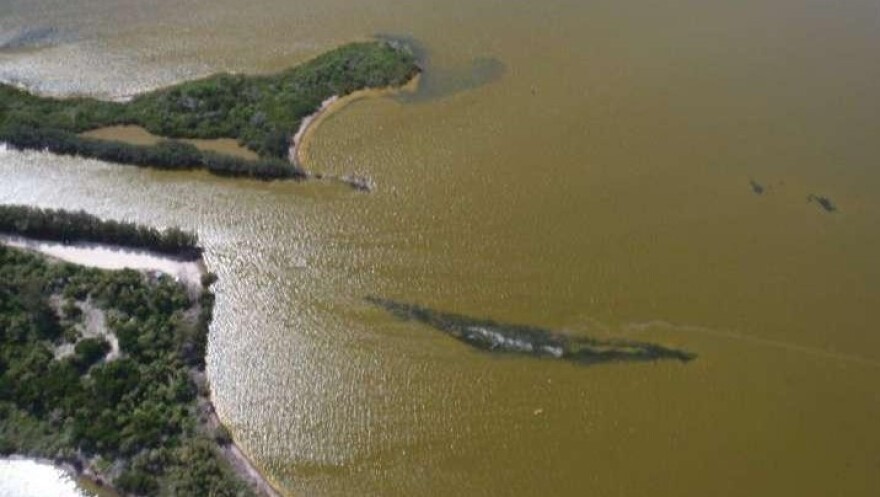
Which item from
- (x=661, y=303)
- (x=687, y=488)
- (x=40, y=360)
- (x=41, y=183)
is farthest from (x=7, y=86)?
(x=687, y=488)

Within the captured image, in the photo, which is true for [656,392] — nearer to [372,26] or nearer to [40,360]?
[40,360]

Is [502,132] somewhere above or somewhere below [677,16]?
below

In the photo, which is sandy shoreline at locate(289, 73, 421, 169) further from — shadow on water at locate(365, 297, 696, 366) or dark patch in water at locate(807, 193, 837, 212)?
dark patch in water at locate(807, 193, 837, 212)

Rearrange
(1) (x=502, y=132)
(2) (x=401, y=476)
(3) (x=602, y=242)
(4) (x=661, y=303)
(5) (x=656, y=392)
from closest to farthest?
1. (2) (x=401, y=476)
2. (5) (x=656, y=392)
3. (4) (x=661, y=303)
4. (3) (x=602, y=242)
5. (1) (x=502, y=132)

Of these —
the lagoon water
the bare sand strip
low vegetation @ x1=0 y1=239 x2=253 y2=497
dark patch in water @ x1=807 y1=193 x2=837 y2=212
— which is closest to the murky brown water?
the lagoon water

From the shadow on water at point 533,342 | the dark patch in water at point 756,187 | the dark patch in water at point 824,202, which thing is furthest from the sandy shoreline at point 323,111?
the dark patch in water at point 824,202

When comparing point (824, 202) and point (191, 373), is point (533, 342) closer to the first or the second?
point (191, 373)
